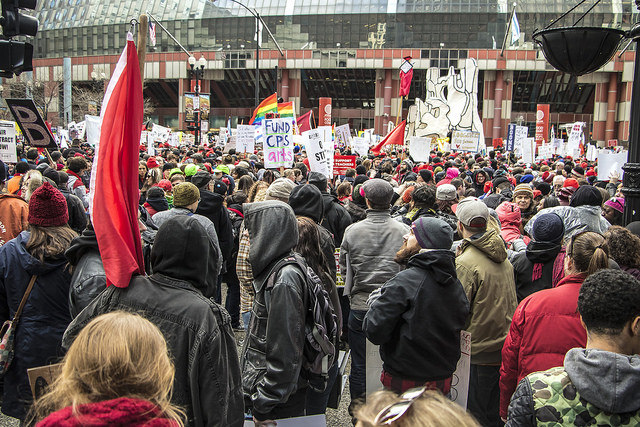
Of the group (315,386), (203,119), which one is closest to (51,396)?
(315,386)

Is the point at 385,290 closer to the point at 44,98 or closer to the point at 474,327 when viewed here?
the point at 474,327

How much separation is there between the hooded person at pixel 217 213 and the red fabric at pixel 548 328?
4.48 m

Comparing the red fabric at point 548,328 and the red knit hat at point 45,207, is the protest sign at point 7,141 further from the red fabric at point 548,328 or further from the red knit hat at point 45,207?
the red fabric at point 548,328

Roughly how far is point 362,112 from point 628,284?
202 ft

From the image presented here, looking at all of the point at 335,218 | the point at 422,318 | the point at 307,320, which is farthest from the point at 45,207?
the point at 335,218

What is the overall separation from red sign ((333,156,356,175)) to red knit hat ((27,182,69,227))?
27.9 ft

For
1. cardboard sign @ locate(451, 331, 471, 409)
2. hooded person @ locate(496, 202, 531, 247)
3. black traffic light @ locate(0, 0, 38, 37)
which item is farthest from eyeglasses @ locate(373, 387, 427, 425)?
black traffic light @ locate(0, 0, 38, 37)

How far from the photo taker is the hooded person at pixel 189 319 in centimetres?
264

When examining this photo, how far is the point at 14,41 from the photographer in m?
8.03

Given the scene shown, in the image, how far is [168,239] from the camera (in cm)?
280

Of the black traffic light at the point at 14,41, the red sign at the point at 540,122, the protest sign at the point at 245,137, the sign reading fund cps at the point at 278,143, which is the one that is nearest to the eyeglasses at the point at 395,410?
the black traffic light at the point at 14,41

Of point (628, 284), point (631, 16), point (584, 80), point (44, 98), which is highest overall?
point (631, 16)

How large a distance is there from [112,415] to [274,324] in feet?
5.66

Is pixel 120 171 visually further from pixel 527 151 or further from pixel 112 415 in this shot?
pixel 527 151
